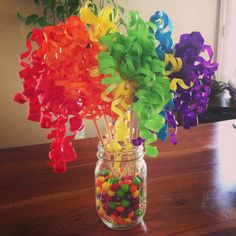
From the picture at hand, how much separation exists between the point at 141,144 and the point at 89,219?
264mm

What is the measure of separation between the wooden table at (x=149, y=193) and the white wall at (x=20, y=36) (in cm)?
107

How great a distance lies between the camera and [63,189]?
3.15ft

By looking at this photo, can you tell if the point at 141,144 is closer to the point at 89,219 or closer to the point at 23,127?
the point at 89,219

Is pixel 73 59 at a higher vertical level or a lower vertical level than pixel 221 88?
higher

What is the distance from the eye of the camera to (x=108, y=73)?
0.60 metres

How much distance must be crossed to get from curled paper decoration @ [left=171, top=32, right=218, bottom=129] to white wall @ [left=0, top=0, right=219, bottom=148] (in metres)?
1.70

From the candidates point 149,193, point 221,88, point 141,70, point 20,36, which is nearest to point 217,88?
point 221,88

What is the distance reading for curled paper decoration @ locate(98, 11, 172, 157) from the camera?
604 mm

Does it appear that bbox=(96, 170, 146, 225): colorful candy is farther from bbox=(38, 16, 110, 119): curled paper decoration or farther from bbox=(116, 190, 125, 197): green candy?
bbox=(38, 16, 110, 119): curled paper decoration

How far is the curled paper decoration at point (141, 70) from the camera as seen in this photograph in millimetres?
604

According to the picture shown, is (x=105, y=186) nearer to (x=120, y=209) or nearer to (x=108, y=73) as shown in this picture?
(x=120, y=209)

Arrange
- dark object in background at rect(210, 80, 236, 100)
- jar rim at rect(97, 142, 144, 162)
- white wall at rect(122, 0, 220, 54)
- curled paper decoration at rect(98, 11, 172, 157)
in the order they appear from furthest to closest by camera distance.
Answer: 1. white wall at rect(122, 0, 220, 54)
2. dark object in background at rect(210, 80, 236, 100)
3. jar rim at rect(97, 142, 144, 162)
4. curled paper decoration at rect(98, 11, 172, 157)

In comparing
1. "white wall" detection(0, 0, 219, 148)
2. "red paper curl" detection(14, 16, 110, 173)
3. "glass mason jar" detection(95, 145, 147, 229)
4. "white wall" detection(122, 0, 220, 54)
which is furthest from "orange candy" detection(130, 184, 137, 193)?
"white wall" detection(122, 0, 220, 54)

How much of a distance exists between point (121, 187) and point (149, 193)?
0.67 ft
